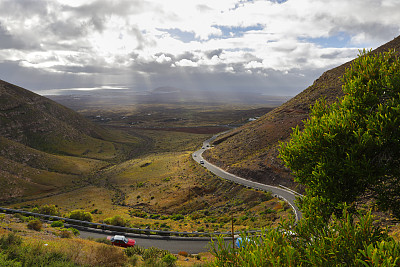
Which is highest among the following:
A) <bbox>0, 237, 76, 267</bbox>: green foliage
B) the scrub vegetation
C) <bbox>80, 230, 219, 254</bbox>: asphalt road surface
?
the scrub vegetation

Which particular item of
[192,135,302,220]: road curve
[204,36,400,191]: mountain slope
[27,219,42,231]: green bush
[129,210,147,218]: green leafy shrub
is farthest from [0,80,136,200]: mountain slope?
[204,36,400,191]: mountain slope

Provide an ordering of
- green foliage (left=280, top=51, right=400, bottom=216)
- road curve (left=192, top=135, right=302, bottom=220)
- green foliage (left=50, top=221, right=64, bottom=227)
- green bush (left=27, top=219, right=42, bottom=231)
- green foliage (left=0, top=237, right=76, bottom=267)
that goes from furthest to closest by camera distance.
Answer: road curve (left=192, top=135, right=302, bottom=220) < green foliage (left=50, top=221, right=64, bottom=227) < green bush (left=27, top=219, right=42, bottom=231) < green foliage (left=0, top=237, right=76, bottom=267) < green foliage (left=280, top=51, right=400, bottom=216)

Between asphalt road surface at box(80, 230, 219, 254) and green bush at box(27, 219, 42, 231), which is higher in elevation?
green bush at box(27, 219, 42, 231)

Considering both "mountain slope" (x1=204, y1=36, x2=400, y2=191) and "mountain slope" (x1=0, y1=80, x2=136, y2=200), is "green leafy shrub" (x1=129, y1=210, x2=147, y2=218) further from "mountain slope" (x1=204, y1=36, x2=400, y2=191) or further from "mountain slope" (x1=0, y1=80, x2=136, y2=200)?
"mountain slope" (x1=0, y1=80, x2=136, y2=200)

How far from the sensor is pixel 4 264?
10047mm

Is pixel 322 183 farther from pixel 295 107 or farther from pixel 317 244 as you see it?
pixel 295 107

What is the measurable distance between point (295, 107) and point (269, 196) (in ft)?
146

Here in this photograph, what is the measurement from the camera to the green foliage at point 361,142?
351 inches

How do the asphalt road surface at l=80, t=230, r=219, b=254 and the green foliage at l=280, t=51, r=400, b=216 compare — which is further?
the asphalt road surface at l=80, t=230, r=219, b=254

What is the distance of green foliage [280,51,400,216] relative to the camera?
8.91 meters

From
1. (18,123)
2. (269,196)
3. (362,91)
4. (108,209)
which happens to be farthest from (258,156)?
(18,123)

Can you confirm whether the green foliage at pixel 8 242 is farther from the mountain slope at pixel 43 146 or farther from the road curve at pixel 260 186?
A: the mountain slope at pixel 43 146

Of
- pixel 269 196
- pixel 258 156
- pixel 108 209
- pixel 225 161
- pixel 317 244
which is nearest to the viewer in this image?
pixel 317 244

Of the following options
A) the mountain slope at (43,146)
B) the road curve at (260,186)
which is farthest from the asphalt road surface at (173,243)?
the mountain slope at (43,146)
